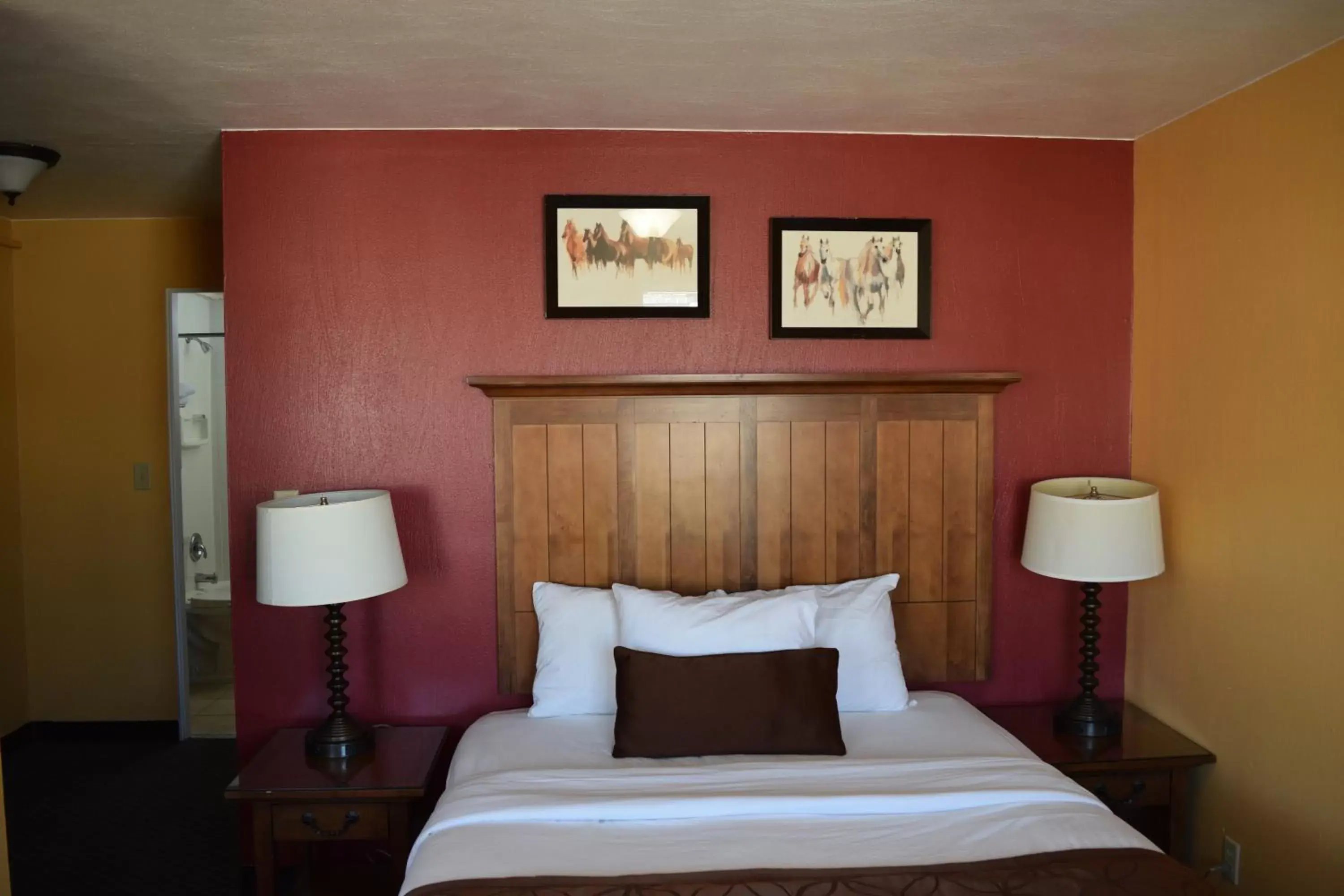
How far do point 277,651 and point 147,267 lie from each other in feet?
7.35

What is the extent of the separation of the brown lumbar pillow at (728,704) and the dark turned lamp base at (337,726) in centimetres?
79

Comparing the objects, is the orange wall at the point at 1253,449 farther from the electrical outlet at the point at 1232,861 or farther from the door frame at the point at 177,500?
the door frame at the point at 177,500

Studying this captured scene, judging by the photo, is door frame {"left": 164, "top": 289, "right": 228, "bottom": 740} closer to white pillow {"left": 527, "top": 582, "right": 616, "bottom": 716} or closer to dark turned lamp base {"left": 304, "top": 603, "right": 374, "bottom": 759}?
dark turned lamp base {"left": 304, "top": 603, "right": 374, "bottom": 759}

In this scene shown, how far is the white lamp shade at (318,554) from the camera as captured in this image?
99.8 inches

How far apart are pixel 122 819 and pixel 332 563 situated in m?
1.87

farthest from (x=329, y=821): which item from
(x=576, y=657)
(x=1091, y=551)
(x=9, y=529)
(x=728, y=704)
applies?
(x=9, y=529)

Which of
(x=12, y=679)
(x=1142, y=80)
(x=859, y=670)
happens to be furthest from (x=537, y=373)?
(x=12, y=679)

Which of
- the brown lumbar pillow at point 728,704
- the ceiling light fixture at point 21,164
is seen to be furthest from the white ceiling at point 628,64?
the brown lumbar pillow at point 728,704

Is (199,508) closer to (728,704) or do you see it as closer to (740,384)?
(740,384)

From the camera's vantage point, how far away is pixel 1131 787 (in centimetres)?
270

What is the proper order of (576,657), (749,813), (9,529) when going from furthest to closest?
1. (9,529)
2. (576,657)
3. (749,813)

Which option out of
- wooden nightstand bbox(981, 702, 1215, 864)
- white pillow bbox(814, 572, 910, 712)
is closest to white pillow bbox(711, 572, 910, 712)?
white pillow bbox(814, 572, 910, 712)

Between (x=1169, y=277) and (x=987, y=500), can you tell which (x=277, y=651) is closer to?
(x=987, y=500)

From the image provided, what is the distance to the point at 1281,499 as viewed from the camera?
97.0 inches
